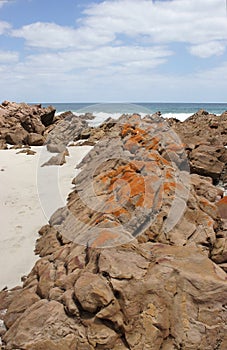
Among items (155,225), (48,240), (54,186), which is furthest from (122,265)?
(54,186)

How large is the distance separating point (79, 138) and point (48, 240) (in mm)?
14507

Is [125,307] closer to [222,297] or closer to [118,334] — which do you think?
[118,334]

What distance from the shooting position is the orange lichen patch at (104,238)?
4781 mm

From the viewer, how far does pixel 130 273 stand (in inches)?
156

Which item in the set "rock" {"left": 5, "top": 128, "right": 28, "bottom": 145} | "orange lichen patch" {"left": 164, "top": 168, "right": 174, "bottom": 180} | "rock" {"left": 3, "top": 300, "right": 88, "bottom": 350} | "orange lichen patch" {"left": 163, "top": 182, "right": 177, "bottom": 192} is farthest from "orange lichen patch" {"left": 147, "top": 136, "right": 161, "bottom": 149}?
"rock" {"left": 5, "top": 128, "right": 28, "bottom": 145}

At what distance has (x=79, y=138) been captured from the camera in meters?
20.9

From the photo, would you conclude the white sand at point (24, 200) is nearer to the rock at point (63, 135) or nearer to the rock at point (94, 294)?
the rock at point (63, 135)

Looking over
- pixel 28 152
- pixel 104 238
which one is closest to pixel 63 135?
pixel 28 152

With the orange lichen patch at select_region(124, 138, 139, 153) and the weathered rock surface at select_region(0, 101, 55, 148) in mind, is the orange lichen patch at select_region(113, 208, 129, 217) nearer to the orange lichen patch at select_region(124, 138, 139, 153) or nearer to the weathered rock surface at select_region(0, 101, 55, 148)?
the orange lichen patch at select_region(124, 138, 139, 153)

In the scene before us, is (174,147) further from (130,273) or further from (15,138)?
(15,138)

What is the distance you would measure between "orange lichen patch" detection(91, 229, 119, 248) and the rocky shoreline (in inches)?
0.6

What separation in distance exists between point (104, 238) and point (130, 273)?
976mm

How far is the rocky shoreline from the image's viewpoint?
3.71 metres

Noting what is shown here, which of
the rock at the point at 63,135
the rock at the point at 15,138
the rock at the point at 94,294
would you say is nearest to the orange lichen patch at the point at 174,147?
the rock at the point at 63,135
